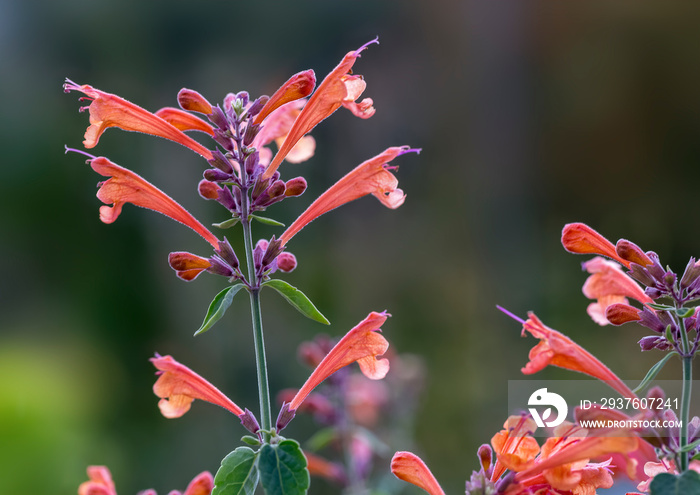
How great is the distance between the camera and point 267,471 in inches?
22.9

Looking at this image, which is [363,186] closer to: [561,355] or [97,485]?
[561,355]

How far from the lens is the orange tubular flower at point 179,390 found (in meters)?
0.71

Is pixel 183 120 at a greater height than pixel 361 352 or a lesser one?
greater

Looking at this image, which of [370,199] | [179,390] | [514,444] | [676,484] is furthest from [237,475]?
[370,199]

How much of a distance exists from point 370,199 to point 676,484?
3409mm

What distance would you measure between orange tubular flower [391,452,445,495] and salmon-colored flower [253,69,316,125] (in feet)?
1.31

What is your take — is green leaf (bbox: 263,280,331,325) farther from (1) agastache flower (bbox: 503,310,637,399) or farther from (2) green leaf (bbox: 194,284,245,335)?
(1) agastache flower (bbox: 503,310,637,399)

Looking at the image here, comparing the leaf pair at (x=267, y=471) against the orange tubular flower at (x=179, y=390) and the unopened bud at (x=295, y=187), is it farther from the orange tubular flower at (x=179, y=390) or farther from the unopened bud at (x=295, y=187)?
the unopened bud at (x=295, y=187)

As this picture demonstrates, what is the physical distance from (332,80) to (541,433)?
450 millimetres

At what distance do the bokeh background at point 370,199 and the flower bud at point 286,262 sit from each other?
2705 mm

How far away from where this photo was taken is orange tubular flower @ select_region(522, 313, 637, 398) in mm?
620

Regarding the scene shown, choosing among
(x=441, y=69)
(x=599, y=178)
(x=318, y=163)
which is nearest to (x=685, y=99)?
(x=599, y=178)

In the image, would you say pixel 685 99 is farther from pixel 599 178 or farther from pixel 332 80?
pixel 332 80

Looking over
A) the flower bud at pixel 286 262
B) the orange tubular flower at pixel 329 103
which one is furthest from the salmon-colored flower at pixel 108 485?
the orange tubular flower at pixel 329 103
